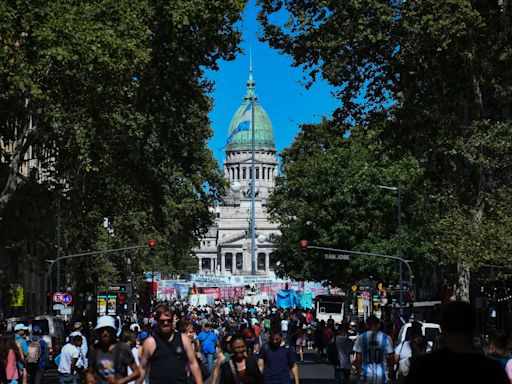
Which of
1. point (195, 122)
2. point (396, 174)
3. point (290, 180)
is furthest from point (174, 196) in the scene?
point (290, 180)

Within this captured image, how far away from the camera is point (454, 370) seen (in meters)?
5.66

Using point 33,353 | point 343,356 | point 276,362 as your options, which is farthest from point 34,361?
point 276,362

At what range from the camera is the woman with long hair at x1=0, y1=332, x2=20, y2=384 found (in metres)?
17.2

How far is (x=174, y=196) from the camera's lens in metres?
62.2

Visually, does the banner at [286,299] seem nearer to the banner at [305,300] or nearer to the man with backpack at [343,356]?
the banner at [305,300]

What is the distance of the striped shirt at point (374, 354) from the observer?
15.5 m

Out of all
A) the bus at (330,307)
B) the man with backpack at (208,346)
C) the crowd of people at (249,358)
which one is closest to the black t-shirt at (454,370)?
the crowd of people at (249,358)

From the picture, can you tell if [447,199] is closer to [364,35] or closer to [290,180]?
[364,35]

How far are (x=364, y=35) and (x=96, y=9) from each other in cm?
711

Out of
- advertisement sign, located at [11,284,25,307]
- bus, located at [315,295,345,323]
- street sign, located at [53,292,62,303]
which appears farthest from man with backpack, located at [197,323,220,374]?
bus, located at [315,295,345,323]

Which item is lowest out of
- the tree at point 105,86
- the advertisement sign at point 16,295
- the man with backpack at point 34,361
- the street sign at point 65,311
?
the man with backpack at point 34,361

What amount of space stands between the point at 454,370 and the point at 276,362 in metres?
8.42

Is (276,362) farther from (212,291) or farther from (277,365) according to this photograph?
(212,291)

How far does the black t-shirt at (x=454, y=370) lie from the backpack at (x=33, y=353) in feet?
60.2
